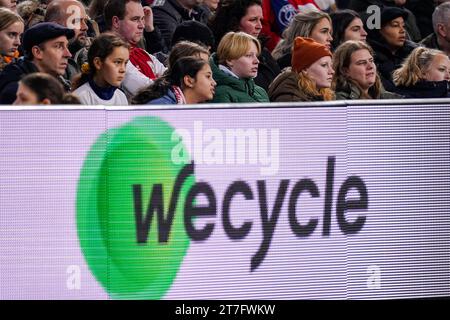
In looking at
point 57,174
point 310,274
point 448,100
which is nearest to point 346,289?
point 310,274

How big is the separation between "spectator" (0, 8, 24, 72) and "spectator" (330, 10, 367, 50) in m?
3.15

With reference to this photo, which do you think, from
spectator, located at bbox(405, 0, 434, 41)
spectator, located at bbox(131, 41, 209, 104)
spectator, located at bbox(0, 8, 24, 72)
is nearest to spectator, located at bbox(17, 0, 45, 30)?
spectator, located at bbox(0, 8, 24, 72)

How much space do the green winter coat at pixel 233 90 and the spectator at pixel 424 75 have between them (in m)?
1.50

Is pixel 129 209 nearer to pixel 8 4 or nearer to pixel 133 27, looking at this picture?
pixel 133 27

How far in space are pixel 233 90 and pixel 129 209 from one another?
2.29 metres

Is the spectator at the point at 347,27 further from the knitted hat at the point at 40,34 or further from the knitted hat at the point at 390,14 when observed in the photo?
the knitted hat at the point at 40,34

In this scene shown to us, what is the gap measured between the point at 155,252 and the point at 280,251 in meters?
0.75

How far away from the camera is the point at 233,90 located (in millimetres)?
9883

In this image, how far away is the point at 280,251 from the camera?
7941 millimetres

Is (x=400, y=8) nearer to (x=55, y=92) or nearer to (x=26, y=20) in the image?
(x=26, y=20)

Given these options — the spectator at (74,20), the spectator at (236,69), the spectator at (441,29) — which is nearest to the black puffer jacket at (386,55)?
the spectator at (441,29)

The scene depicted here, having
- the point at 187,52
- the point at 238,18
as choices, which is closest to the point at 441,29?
the point at 238,18

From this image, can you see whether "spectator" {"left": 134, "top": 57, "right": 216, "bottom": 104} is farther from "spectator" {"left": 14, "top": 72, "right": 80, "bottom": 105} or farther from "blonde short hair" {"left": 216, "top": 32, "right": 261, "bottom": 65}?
"spectator" {"left": 14, "top": 72, "right": 80, "bottom": 105}
